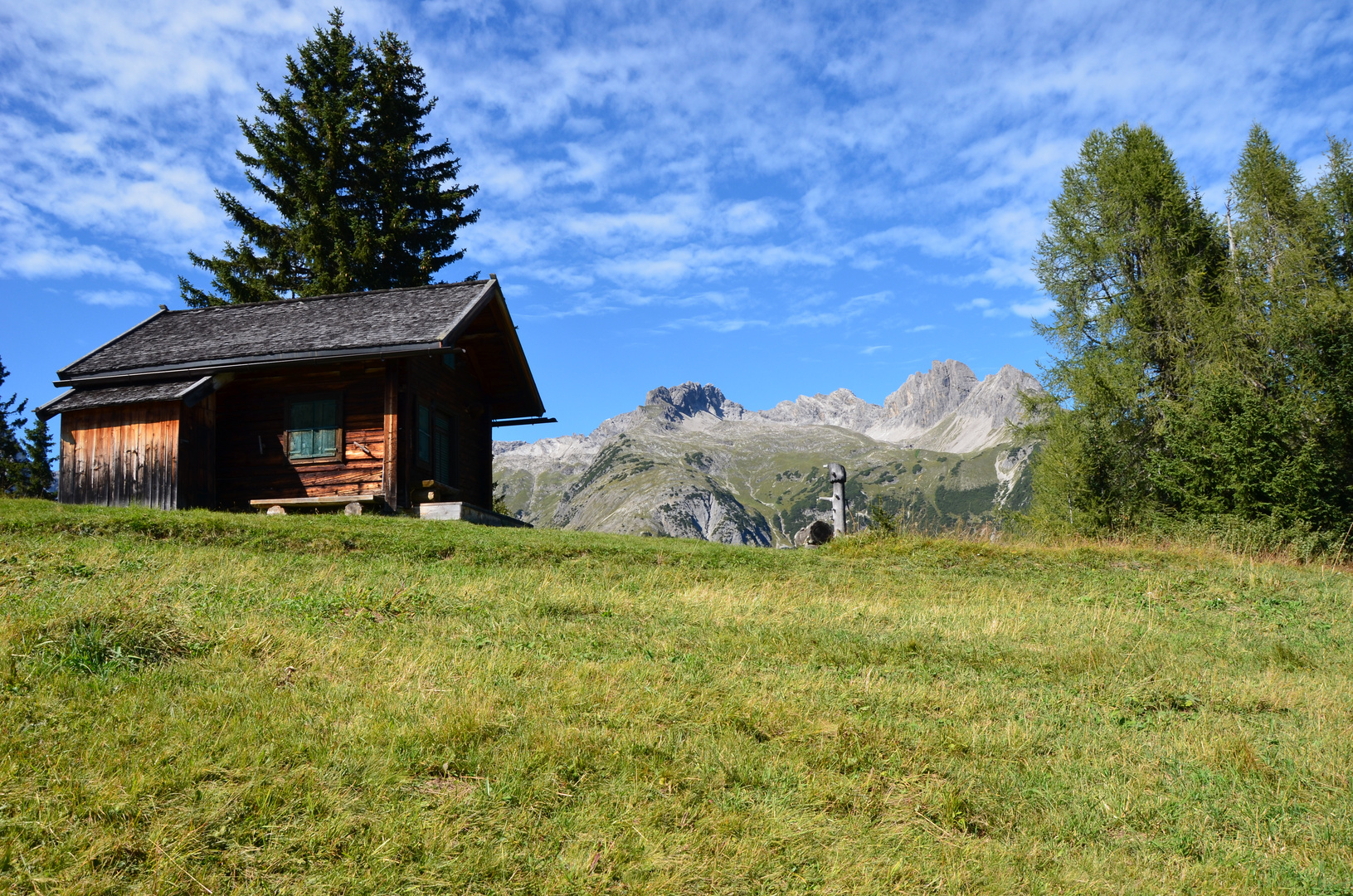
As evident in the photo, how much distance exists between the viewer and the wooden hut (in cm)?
1966

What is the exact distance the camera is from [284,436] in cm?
2128

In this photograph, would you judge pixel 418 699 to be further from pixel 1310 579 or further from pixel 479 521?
pixel 1310 579

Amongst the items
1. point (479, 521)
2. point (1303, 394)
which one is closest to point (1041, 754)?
point (479, 521)

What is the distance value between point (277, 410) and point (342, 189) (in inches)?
724

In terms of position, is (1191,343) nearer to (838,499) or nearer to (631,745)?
(838,499)

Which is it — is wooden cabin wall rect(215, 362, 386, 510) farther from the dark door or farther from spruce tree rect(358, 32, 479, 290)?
spruce tree rect(358, 32, 479, 290)

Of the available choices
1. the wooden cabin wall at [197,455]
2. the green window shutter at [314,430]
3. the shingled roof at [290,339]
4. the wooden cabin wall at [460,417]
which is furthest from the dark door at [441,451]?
the wooden cabin wall at [197,455]

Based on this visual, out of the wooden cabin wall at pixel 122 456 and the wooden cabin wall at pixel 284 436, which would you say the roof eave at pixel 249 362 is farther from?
the wooden cabin wall at pixel 122 456

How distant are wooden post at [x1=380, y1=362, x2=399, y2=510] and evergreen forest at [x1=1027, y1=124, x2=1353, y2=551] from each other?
21807mm

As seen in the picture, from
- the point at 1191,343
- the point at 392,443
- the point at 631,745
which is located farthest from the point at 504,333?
the point at 1191,343

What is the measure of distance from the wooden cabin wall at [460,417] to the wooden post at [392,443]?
302 mm

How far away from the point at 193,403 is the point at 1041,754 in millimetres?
20342

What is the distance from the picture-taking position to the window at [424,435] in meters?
21.9

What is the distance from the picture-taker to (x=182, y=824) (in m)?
4.24
